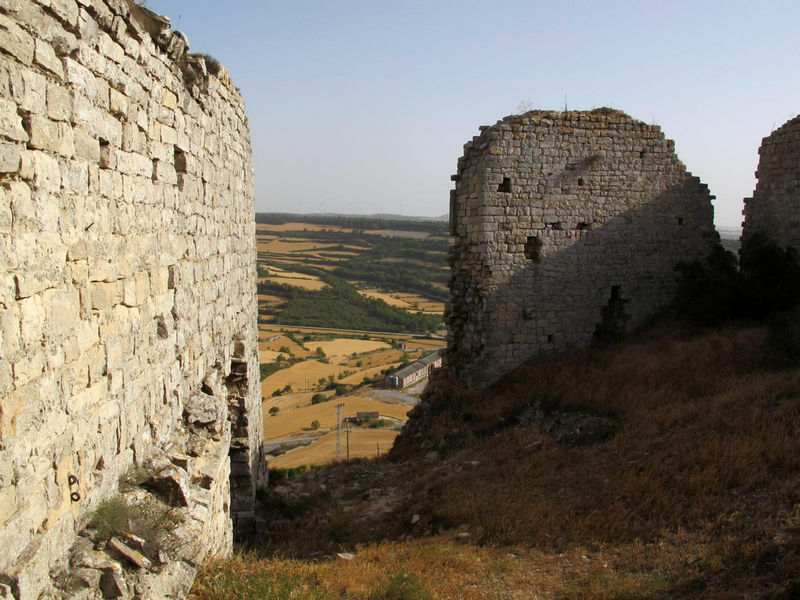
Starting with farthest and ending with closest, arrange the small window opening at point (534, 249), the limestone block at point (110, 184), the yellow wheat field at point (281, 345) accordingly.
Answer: the yellow wheat field at point (281, 345) < the small window opening at point (534, 249) < the limestone block at point (110, 184)

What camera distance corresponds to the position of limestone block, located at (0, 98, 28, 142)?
234cm

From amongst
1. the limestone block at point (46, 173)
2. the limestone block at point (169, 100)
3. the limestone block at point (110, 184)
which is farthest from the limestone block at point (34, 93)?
the limestone block at point (169, 100)

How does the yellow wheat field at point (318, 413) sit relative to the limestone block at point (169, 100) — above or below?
below

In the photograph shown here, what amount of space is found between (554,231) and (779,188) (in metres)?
3.89

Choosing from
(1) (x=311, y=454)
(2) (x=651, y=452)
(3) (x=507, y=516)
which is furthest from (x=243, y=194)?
(1) (x=311, y=454)

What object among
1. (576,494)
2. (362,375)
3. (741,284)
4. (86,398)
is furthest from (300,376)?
(86,398)

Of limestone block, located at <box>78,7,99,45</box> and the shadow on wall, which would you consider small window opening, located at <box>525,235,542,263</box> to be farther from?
limestone block, located at <box>78,7,99,45</box>

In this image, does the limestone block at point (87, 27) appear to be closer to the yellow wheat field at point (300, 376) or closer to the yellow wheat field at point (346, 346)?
the yellow wheat field at point (300, 376)

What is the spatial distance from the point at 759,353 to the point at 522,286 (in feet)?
10.1

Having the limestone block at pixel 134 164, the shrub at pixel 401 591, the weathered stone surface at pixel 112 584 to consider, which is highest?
the limestone block at pixel 134 164

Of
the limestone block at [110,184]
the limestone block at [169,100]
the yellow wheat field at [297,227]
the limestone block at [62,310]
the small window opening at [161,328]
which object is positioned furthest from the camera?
the yellow wheat field at [297,227]

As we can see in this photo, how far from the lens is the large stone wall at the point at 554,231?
9.20 meters

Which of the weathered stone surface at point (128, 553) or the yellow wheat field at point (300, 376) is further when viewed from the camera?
the yellow wheat field at point (300, 376)

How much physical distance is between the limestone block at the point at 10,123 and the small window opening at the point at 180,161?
6.56ft
